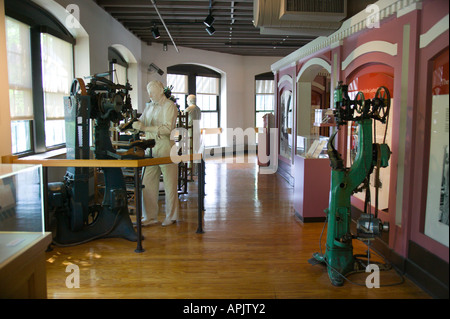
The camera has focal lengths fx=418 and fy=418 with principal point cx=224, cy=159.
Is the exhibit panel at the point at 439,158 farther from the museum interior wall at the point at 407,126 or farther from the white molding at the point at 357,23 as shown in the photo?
the white molding at the point at 357,23

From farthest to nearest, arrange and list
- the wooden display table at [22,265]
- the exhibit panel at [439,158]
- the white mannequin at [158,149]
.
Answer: the white mannequin at [158,149] < the exhibit panel at [439,158] < the wooden display table at [22,265]

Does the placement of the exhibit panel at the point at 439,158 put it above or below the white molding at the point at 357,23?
below

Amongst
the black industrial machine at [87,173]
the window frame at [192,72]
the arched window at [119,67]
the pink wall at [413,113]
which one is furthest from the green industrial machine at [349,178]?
the window frame at [192,72]

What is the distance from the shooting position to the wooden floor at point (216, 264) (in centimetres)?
359

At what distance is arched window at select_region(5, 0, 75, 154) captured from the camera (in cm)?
525

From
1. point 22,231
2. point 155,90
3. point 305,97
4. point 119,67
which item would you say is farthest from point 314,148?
point 119,67

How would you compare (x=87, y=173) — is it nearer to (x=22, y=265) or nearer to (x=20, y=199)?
(x=20, y=199)

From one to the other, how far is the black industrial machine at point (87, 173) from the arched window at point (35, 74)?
1.08m

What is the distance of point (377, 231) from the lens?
3.87 metres

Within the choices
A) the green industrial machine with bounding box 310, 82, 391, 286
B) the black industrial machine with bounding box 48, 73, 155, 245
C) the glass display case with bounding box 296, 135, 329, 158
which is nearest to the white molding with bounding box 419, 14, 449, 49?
the green industrial machine with bounding box 310, 82, 391, 286

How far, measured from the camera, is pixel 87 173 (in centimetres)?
484

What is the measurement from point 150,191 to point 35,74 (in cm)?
230

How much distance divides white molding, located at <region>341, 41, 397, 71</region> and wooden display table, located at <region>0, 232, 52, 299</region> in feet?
12.0
